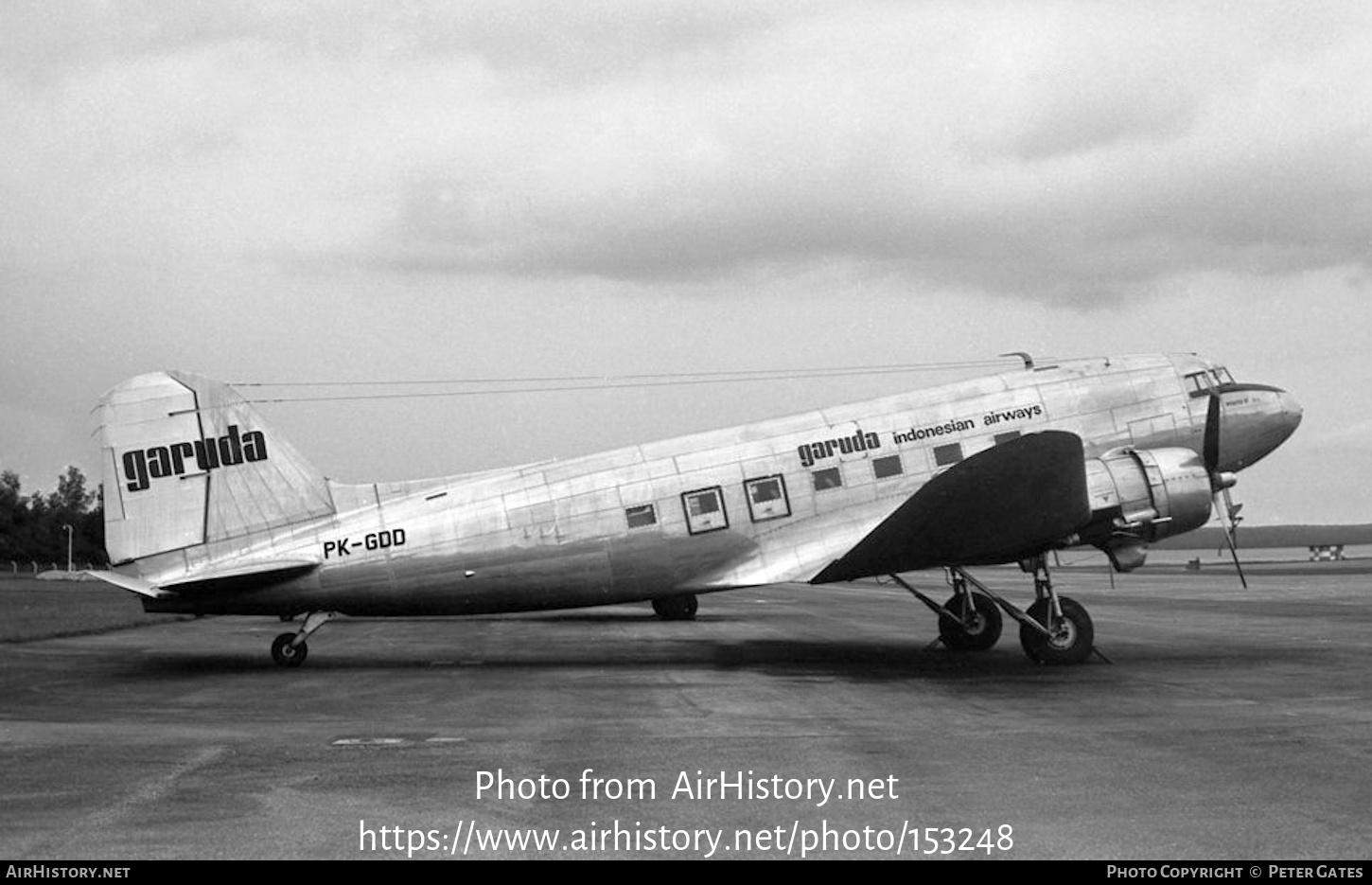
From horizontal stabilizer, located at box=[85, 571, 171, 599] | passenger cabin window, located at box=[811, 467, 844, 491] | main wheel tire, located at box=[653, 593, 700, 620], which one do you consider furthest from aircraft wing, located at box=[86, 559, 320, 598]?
main wheel tire, located at box=[653, 593, 700, 620]

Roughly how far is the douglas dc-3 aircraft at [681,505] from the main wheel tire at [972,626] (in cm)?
130

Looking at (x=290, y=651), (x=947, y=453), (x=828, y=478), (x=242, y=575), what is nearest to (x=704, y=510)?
(x=828, y=478)

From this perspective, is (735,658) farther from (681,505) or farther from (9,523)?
(9,523)

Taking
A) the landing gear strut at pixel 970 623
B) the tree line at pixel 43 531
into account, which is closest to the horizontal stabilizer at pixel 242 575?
the landing gear strut at pixel 970 623

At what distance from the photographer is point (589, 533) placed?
20.6 m

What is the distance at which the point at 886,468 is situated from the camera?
21469 millimetres

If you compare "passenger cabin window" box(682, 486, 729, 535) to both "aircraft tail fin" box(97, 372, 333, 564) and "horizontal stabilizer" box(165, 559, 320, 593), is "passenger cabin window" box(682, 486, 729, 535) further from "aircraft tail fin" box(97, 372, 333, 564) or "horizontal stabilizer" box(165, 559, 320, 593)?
"horizontal stabilizer" box(165, 559, 320, 593)

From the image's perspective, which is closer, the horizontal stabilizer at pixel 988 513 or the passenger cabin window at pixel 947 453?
the horizontal stabilizer at pixel 988 513

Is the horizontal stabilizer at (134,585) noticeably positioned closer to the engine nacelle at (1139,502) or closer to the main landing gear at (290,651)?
the main landing gear at (290,651)

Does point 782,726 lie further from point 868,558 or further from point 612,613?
point 612,613

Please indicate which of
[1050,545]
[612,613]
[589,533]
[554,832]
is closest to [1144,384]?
[1050,545]

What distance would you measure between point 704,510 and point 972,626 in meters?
5.62

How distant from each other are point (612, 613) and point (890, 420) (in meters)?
20.5

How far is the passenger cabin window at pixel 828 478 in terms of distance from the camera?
21.3m
